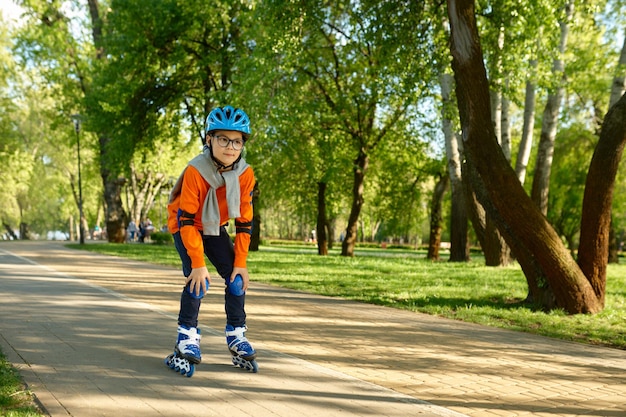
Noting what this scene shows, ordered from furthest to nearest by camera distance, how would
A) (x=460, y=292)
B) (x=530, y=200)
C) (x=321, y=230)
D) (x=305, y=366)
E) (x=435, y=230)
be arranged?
(x=321, y=230)
(x=435, y=230)
(x=460, y=292)
(x=530, y=200)
(x=305, y=366)

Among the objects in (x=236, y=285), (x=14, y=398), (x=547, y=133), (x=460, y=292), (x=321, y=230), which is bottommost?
(x=14, y=398)

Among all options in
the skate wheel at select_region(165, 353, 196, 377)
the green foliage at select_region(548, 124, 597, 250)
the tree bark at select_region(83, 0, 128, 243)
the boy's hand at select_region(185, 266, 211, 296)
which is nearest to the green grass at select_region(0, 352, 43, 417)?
the skate wheel at select_region(165, 353, 196, 377)

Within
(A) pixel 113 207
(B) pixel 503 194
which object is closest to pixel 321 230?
(A) pixel 113 207

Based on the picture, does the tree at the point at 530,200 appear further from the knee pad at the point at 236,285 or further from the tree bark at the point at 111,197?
the tree bark at the point at 111,197

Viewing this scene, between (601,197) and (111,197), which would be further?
(111,197)

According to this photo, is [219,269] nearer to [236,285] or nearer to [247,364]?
[236,285]

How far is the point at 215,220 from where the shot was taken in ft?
15.4

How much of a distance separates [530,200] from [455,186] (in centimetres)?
1086

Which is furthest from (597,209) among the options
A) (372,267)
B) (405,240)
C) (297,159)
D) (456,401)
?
(405,240)

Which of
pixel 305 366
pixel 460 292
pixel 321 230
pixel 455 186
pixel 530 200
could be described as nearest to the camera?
pixel 305 366

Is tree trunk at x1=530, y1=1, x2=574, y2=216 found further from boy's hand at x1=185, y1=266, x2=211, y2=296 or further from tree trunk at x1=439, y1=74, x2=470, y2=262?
boy's hand at x1=185, y1=266, x2=211, y2=296

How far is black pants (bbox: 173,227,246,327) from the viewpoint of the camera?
4805 mm

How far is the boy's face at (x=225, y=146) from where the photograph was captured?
4664 mm

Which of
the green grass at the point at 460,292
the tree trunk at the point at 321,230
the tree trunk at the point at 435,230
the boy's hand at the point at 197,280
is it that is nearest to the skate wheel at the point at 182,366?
the boy's hand at the point at 197,280
